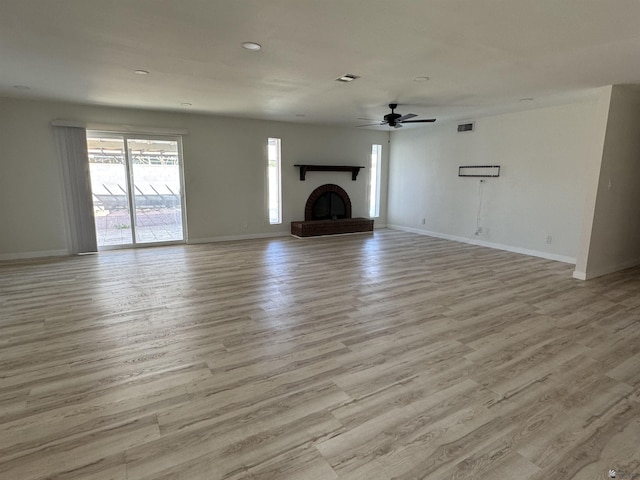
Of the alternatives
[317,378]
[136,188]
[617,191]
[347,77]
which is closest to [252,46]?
[347,77]

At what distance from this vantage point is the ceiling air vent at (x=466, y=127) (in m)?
6.82

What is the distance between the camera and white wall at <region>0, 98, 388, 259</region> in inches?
215

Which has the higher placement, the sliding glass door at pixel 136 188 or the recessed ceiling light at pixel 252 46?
the recessed ceiling light at pixel 252 46

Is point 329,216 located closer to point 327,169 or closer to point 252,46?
point 327,169

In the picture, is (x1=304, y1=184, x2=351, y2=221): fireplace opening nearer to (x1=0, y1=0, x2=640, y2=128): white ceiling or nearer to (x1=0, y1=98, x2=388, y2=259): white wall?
(x1=0, y1=98, x2=388, y2=259): white wall

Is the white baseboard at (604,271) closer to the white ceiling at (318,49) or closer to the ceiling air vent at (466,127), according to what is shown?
the white ceiling at (318,49)

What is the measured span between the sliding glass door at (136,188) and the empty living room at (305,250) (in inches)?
1.4

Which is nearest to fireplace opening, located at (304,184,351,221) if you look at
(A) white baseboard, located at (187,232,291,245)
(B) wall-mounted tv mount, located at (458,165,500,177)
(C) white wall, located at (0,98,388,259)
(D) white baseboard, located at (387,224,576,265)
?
(C) white wall, located at (0,98,388,259)

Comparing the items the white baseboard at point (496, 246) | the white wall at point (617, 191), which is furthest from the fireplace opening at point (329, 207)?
the white wall at point (617, 191)

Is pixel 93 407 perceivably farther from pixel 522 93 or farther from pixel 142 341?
pixel 522 93

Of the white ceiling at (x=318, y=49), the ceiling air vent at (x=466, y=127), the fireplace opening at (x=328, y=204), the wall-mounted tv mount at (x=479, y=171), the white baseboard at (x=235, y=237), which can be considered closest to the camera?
the white ceiling at (x=318, y=49)

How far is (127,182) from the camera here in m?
6.32

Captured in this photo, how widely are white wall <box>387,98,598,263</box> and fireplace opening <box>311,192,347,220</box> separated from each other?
1680mm

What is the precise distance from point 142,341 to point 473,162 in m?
6.51
